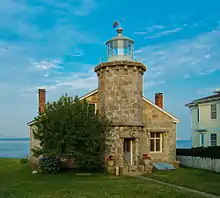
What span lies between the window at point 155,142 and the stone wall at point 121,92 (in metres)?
3.34

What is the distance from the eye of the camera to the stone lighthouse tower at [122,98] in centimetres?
2223

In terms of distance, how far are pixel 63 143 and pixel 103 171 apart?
3.74 metres

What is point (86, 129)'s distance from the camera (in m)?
20.5

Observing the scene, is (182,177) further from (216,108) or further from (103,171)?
(216,108)

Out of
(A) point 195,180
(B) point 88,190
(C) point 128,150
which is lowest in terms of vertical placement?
(A) point 195,180

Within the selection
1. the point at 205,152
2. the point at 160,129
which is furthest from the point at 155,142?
the point at 205,152

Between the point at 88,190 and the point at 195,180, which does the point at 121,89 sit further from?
the point at 88,190

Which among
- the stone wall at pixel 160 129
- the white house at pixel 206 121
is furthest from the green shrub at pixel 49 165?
the white house at pixel 206 121

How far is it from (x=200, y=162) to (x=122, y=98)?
8399 millimetres

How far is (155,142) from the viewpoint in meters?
25.8

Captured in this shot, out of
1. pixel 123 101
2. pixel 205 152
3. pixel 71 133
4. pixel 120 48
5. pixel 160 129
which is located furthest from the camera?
pixel 160 129

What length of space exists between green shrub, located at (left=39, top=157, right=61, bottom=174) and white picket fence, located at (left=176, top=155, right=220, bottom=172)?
11.2m

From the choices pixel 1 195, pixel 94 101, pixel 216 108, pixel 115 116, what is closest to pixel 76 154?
pixel 115 116

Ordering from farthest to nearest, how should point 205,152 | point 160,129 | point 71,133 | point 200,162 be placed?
point 160,129
point 200,162
point 205,152
point 71,133
